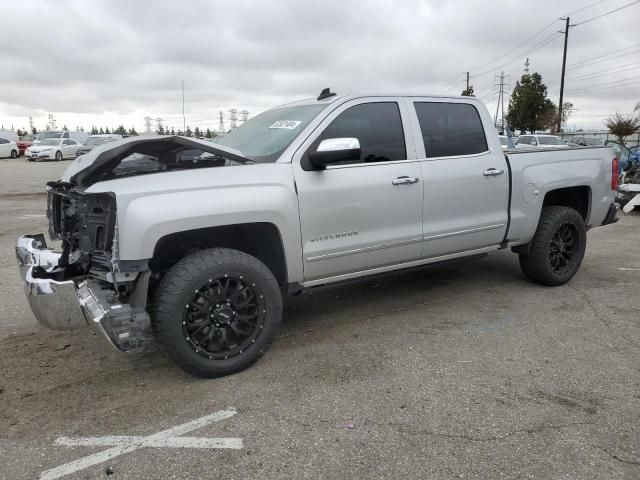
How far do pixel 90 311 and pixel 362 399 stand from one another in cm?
173

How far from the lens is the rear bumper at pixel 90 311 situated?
3109 mm

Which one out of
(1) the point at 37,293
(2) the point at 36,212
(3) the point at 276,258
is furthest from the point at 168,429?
(2) the point at 36,212

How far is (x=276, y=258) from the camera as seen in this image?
3953mm

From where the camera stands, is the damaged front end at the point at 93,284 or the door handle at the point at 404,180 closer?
the damaged front end at the point at 93,284

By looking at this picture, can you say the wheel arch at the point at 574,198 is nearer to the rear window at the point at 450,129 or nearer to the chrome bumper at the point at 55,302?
the rear window at the point at 450,129

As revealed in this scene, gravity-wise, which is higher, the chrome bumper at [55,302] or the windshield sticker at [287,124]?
the windshield sticker at [287,124]

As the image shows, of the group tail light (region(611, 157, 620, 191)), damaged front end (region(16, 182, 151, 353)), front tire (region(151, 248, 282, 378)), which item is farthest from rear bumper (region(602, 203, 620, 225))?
damaged front end (region(16, 182, 151, 353))

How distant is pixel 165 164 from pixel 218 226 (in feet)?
2.80

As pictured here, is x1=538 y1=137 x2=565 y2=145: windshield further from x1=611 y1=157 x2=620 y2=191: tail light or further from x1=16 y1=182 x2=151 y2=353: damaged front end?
x1=16 y1=182 x2=151 y2=353: damaged front end

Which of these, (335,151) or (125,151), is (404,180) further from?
(125,151)

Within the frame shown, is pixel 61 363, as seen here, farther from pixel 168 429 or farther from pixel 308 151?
pixel 308 151

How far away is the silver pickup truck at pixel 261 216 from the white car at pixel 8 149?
123 ft

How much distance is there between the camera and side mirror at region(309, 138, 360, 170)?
373cm

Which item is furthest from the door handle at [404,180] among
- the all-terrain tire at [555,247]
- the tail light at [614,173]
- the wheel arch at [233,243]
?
the tail light at [614,173]
